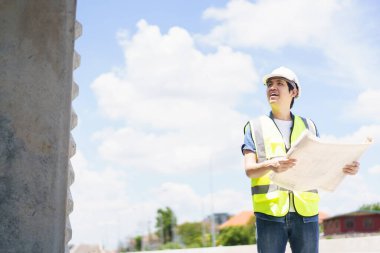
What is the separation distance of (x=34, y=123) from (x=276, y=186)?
1405 mm

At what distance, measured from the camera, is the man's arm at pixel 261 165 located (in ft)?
10.6

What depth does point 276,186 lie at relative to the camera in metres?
3.43

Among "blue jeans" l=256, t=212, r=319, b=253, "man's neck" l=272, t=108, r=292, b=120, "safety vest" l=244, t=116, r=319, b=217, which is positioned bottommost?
"blue jeans" l=256, t=212, r=319, b=253

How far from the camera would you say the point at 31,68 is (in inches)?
121

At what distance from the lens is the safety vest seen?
3.37 m

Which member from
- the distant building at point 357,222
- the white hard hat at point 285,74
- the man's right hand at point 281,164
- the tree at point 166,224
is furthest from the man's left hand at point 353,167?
the tree at point 166,224

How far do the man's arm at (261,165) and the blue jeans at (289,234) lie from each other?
10.7 inches

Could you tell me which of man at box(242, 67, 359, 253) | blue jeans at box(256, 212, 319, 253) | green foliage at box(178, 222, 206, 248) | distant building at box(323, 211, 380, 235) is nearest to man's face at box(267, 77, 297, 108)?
man at box(242, 67, 359, 253)

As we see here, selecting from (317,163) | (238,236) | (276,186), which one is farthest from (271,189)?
(238,236)

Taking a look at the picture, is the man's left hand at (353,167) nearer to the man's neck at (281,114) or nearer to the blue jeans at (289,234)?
the blue jeans at (289,234)

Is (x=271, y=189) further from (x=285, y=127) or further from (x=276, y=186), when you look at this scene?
(x=285, y=127)

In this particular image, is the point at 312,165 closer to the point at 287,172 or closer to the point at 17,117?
the point at 287,172

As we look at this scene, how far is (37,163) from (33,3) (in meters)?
0.87

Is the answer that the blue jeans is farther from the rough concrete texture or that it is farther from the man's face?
the rough concrete texture
